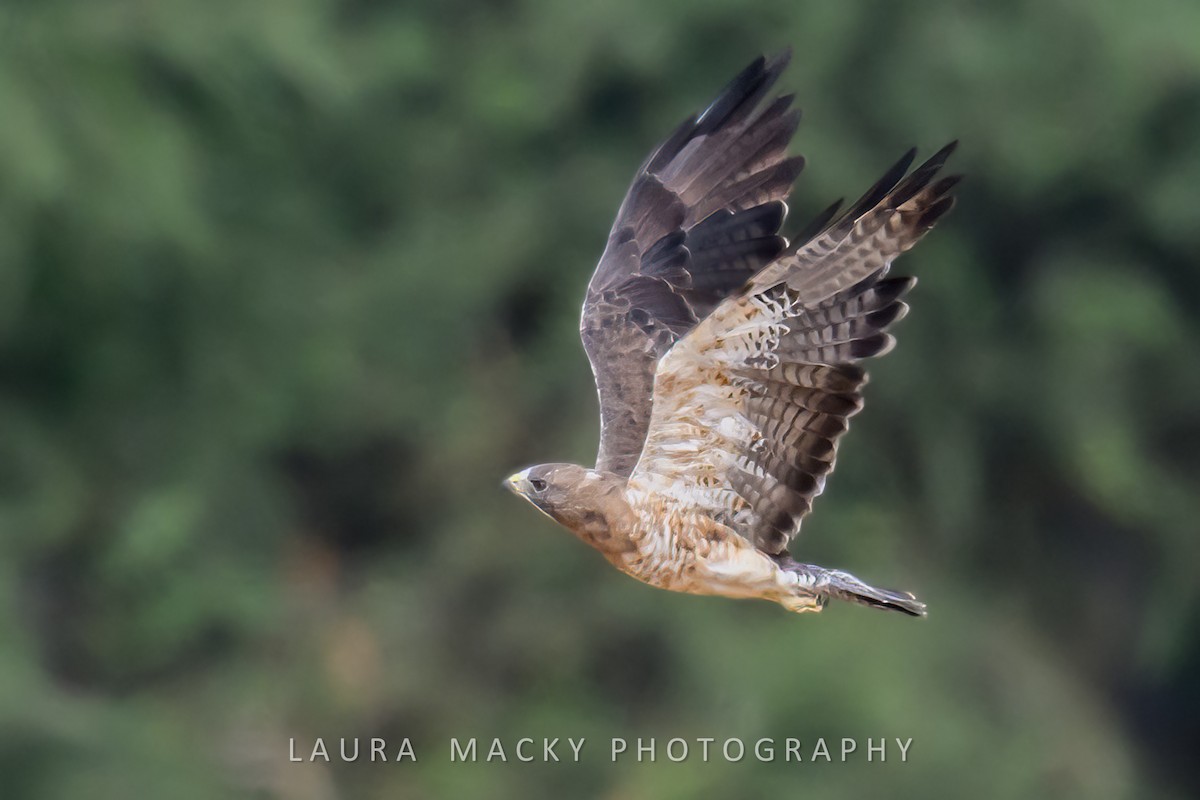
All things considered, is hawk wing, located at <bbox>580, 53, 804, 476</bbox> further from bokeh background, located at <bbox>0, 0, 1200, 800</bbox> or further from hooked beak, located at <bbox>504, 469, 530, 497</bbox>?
bokeh background, located at <bbox>0, 0, 1200, 800</bbox>

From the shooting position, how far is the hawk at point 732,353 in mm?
6266

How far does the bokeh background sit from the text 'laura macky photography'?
98 millimetres

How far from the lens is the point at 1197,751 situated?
17469mm

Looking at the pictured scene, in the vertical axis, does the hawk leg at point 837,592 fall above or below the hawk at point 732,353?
below

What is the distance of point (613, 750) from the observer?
1488 cm

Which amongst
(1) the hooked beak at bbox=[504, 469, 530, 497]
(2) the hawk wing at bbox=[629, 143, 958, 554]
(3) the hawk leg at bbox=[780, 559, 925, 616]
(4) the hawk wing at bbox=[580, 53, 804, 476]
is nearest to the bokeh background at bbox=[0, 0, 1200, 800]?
(4) the hawk wing at bbox=[580, 53, 804, 476]

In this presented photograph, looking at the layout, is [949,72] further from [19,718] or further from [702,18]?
[19,718]

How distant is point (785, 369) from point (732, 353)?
7.6 inches

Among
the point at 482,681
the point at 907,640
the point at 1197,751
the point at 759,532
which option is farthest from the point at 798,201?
the point at 759,532

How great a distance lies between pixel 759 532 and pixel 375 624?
9.54 metres

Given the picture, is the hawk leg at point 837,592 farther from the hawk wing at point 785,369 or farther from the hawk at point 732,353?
the hawk wing at point 785,369

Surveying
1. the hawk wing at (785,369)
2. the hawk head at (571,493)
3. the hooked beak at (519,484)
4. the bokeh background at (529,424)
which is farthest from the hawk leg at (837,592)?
the bokeh background at (529,424)

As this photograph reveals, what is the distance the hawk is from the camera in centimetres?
627

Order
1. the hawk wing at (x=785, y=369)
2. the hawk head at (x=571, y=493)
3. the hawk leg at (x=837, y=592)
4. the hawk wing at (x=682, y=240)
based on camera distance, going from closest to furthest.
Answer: the hawk wing at (x=785, y=369) → the hawk head at (x=571, y=493) → the hawk leg at (x=837, y=592) → the hawk wing at (x=682, y=240)
